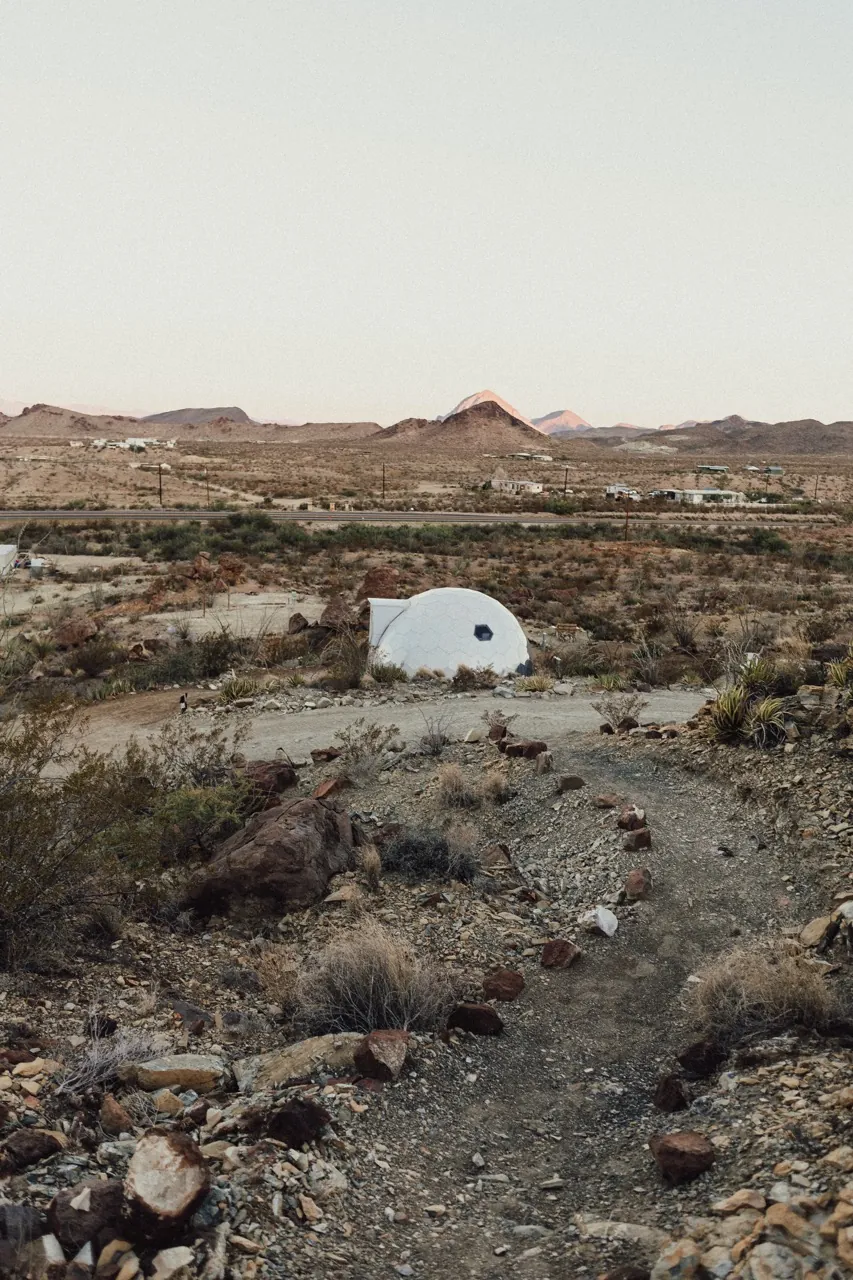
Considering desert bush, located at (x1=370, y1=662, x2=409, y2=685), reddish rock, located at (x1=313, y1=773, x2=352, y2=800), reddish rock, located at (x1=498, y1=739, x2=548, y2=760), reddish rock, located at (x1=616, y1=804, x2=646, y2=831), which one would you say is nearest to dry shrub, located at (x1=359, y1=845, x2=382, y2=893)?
reddish rock, located at (x1=313, y1=773, x2=352, y2=800)

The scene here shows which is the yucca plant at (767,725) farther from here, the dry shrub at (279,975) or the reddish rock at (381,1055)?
the reddish rock at (381,1055)

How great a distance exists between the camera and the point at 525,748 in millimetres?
12070

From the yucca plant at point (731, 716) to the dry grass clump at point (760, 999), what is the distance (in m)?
4.48

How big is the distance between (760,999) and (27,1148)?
13.7 feet

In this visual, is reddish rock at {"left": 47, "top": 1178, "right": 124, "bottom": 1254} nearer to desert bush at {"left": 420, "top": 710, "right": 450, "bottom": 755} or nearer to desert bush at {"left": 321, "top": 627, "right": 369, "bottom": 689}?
desert bush at {"left": 420, "top": 710, "right": 450, "bottom": 755}

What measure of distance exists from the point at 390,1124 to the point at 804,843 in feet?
16.7

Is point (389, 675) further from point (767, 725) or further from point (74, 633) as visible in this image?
point (74, 633)

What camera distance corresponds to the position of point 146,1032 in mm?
5840

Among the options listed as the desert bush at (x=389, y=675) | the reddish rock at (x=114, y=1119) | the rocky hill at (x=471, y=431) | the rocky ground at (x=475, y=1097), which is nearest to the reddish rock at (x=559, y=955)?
the rocky ground at (x=475, y=1097)

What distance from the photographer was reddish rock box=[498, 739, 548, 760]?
11992mm

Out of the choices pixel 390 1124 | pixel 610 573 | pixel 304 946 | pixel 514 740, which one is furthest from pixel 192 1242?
pixel 610 573

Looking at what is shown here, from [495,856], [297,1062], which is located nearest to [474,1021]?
[297,1062]

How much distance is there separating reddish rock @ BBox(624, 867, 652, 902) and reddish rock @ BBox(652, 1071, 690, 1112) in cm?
290

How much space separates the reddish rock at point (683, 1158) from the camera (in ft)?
15.2
